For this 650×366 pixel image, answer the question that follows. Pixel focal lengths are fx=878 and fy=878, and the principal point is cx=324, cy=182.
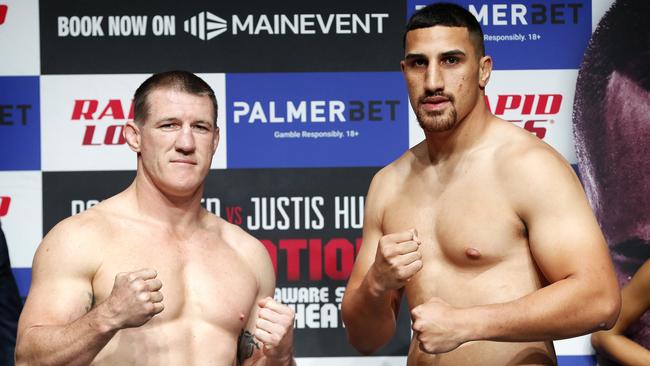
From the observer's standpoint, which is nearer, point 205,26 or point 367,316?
point 367,316

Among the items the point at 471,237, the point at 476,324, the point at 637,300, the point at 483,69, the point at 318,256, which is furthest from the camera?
the point at 318,256

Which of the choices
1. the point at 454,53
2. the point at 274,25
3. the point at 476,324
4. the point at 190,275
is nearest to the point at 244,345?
the point at 190,275

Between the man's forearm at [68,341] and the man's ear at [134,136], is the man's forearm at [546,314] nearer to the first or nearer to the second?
the man's forearm at [68,341]

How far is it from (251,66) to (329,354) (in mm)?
879

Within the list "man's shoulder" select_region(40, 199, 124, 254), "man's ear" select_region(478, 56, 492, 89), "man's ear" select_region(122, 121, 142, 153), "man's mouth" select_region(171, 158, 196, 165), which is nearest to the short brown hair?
"man's ear" select_region(122, 121, 142, 153)

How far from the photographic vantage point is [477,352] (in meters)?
1.82

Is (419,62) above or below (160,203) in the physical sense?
above

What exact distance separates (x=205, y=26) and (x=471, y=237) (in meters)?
1.16

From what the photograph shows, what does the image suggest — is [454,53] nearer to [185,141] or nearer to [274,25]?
[185,141]

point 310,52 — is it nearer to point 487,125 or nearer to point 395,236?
point 487,125

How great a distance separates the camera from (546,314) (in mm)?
1639

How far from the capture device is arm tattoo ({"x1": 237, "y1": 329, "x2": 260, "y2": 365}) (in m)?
1.93

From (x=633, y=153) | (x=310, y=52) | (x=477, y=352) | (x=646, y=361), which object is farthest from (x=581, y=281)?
(x=310, y=52)

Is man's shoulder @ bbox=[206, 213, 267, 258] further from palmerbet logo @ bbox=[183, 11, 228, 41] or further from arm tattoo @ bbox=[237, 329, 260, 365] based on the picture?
palmerbet logo @ bbox=[183, 11, 228, 41]
